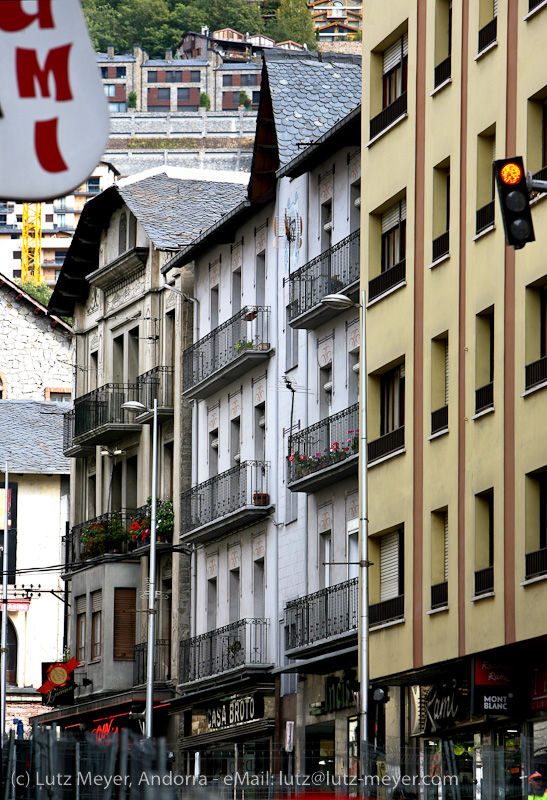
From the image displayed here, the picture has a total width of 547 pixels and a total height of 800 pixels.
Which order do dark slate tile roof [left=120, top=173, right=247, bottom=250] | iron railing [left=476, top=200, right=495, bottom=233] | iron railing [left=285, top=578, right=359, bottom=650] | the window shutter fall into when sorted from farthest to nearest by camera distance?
dark slate tile roof [left=120, top=173, right=247, bottom=250]
iron railing [left=285, top=578, right=359, bottom=650]
the window shutter
iron railing [left=476, top=200, right=495, bottom=233]

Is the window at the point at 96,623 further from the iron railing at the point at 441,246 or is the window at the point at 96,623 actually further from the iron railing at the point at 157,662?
the iron railing at the point at 441,246

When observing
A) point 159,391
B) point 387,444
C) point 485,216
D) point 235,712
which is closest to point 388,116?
point 485,216

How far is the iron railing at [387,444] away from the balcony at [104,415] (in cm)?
1854

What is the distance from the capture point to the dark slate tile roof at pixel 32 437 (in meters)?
73.1

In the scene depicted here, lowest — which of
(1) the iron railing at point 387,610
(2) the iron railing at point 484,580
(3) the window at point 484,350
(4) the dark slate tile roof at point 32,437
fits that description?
(1) the iron railing at point 387,610

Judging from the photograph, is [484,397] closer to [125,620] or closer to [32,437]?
[125,620]

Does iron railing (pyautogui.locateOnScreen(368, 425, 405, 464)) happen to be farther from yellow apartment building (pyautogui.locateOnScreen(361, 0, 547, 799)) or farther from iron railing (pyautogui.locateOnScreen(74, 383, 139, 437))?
iron railing (pyautogui.locateOnScreen(74, 383, 139, 437))

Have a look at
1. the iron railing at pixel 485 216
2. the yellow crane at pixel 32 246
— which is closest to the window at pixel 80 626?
the iron railing at pixel 485 216

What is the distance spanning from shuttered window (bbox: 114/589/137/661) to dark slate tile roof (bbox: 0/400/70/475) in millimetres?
18360

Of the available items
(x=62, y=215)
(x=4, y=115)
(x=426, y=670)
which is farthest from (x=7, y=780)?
(x=62, y=215)

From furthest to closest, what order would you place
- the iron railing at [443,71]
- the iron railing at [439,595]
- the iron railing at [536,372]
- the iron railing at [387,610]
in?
the iron railing at [387,610] < the iron railing at [443,71] < the iron railing at [439,595] < the iron railing at [536,372]

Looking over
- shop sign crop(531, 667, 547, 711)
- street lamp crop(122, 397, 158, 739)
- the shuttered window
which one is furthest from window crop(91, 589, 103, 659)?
shop sign crop(531, 667, 547, 711)

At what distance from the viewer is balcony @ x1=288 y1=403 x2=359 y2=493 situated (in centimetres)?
3919

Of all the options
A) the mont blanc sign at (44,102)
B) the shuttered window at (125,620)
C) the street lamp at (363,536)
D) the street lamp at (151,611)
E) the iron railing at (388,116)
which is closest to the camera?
the mont blanc sign at (44,102)
